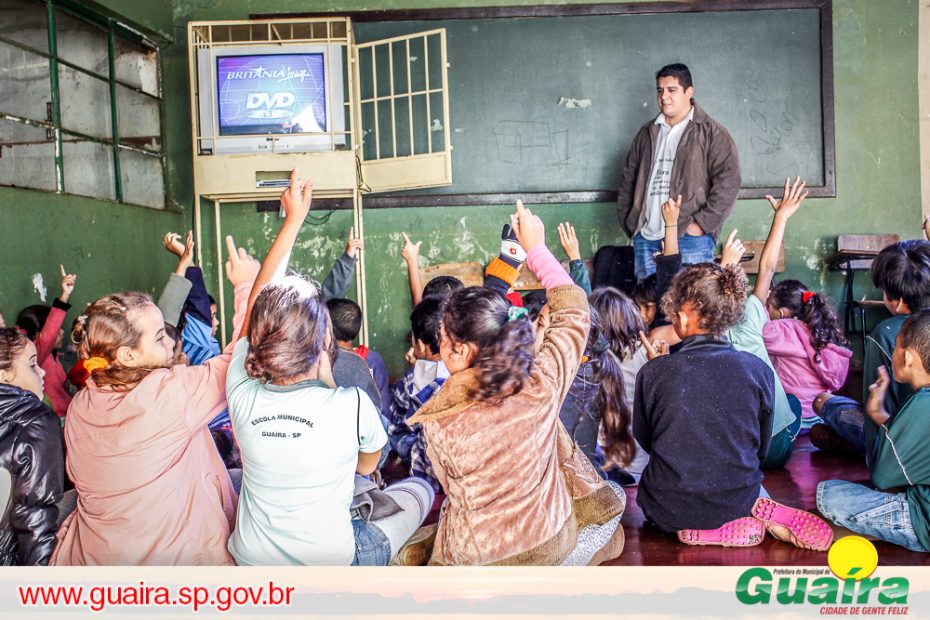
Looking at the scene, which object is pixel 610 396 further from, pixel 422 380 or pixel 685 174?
pixel 685 174

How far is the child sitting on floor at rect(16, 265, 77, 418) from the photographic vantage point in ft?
10.5

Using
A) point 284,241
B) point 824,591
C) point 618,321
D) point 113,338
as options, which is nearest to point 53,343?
point 113,338

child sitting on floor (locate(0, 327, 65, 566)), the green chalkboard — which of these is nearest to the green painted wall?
the green chalkboard

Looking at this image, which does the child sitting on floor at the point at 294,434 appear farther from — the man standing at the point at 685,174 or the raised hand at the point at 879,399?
the man standing at the point at 685,174

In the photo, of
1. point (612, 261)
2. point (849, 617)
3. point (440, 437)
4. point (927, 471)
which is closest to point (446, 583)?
point (440, 437)

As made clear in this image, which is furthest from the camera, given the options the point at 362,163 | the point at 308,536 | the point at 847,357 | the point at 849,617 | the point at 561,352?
the point at 362,163

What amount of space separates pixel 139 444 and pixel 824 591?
1.38m

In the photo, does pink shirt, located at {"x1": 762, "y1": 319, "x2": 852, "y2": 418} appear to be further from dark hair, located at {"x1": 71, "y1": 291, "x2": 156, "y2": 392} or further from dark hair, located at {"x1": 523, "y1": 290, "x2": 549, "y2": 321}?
dark hair, located at {"x1": 71, "y1": 291, "x2": 156, "y2": 392}

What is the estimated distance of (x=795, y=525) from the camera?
90.8 inches

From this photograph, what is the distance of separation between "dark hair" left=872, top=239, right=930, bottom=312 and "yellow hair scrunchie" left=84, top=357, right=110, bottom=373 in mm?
2229

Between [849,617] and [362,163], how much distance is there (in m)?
4.09

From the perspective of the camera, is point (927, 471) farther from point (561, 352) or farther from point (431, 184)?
point (431, 184)

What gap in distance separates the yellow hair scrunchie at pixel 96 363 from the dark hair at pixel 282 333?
1.03ft

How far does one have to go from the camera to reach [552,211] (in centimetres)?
527
